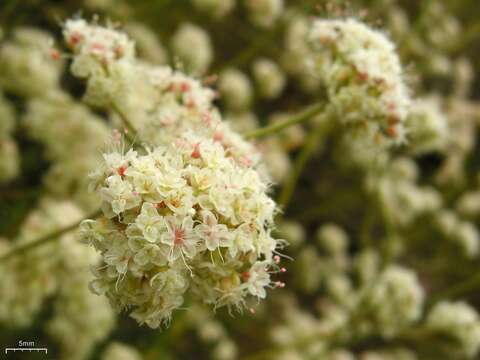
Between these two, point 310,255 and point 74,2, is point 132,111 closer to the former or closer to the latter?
point 74,2

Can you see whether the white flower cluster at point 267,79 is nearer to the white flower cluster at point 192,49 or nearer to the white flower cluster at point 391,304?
the white flower cluster at point 192,49

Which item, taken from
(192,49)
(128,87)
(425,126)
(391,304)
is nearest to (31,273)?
(128,87)

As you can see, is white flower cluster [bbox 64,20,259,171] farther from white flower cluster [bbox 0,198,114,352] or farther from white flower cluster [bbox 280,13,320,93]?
white flower cluster [bbox 280,13,320,93]

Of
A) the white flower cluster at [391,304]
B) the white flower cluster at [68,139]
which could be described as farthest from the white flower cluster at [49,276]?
the white flower cluster at [391,304]

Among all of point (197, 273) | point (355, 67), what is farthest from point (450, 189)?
point (197, 273)

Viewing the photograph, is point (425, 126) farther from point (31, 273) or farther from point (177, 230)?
point (177, 230)

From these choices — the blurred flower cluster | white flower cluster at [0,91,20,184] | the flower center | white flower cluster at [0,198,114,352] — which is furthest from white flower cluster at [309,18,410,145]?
white flower cluster at [0,91,20,184]

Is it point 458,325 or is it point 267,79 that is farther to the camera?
point 267,79
